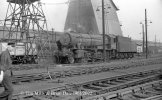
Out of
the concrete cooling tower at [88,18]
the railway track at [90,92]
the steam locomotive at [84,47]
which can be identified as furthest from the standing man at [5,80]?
the concrete cooling tower at [88,18]

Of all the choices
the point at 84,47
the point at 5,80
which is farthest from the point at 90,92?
the point at 84,47

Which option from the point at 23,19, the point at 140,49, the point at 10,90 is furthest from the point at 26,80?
the point at 140,49

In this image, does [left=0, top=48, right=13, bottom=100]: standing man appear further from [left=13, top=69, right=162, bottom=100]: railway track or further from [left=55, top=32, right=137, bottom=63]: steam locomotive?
[left=55, top=32, right=137, bottom=63]: steam locomotive

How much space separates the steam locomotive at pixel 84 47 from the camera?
94.3 feet

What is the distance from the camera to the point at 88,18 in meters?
68.3

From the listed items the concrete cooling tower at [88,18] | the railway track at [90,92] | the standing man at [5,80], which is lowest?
the railway track at [90,92]

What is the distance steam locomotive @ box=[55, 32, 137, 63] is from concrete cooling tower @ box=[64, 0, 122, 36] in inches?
1139

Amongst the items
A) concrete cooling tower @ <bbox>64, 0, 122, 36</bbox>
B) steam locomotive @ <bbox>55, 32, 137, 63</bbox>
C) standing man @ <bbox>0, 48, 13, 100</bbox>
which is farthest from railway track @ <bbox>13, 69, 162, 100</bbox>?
concrete cooling tower @ <bbox>64, 0, 122, 36</bbox>

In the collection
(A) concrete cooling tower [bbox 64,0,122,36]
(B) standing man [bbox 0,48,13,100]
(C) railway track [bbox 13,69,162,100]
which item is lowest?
(C) railway track [bbox 13,69,162,100]

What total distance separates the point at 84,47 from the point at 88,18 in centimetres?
3876

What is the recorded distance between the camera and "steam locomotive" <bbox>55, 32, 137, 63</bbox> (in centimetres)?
2875

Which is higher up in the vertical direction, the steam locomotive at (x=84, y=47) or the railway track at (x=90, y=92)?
the steam locomotive at (x=84, y=47)

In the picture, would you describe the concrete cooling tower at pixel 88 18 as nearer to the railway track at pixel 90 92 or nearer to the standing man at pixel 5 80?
the railway track at pixel 90 92

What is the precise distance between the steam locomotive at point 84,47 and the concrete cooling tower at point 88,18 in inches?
1139
